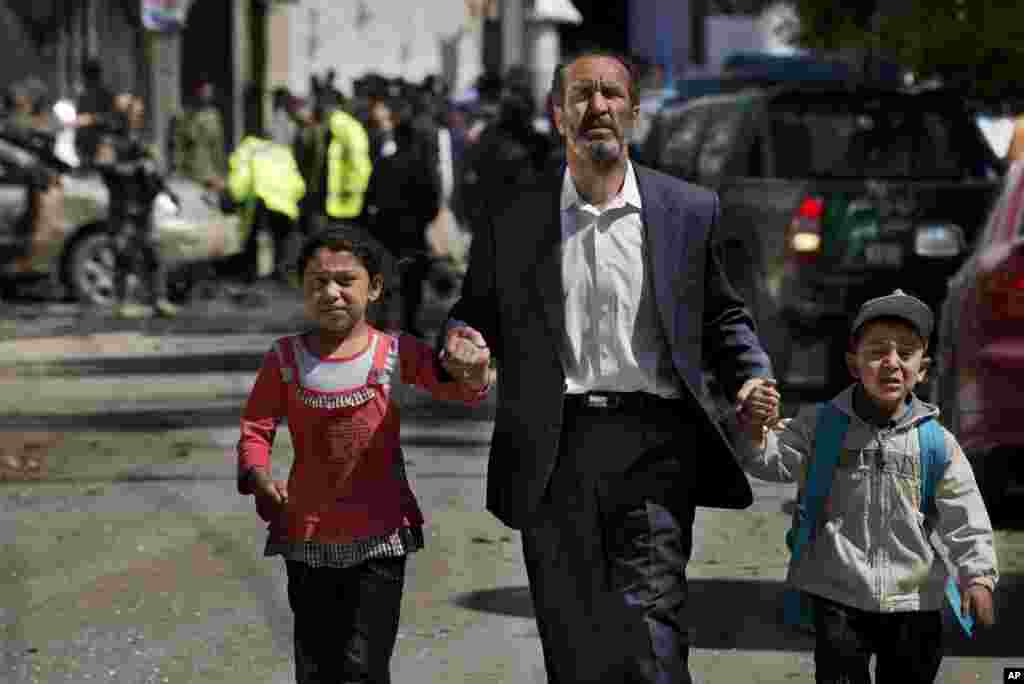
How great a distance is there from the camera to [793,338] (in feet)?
45.5

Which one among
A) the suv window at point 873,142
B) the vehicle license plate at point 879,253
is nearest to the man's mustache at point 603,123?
the vehicle license plate at point 879,253

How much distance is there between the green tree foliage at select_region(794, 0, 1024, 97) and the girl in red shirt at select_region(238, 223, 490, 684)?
1578cm

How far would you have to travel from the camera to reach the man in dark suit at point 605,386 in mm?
5152

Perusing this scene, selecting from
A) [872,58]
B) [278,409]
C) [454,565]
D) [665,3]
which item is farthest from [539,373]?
[665,3]

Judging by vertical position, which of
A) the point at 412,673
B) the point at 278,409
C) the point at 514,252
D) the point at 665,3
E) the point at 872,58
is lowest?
the point at 412,673

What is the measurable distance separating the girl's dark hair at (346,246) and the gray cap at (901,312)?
1049 mm

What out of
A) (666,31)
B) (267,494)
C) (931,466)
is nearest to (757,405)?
(931,466)

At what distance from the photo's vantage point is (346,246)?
17.9 ft

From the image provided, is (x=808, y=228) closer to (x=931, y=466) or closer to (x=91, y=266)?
(x=931, y=466)

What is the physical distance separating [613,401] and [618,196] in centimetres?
43

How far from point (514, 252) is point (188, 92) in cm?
3292

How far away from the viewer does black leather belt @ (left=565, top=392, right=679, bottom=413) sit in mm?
5148

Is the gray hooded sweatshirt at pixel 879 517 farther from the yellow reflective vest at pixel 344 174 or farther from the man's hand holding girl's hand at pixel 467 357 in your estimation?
the yellow reflective vest at pixel 344 174

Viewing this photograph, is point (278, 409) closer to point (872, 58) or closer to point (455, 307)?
point (455, 307)
